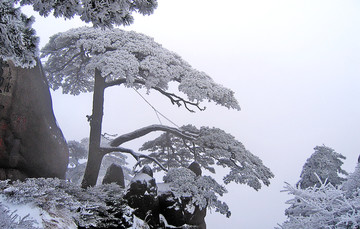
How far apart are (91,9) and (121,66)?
17.3 feet

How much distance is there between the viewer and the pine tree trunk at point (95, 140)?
10.2 m

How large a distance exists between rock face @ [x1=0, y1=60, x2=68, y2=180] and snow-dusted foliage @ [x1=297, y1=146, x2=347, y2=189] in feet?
32.1

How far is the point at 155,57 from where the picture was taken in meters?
9.67

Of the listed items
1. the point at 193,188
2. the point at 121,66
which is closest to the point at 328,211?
the point at 193,188

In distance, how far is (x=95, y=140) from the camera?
1067cm

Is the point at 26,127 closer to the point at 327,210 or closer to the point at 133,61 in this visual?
the point at 133,61

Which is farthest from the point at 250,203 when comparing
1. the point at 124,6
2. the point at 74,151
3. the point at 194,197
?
the point at 124,6

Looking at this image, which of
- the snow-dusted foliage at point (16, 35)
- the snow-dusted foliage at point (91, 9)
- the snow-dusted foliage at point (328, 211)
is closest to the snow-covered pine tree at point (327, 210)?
the snow-dusted foliage at point (328, 211)

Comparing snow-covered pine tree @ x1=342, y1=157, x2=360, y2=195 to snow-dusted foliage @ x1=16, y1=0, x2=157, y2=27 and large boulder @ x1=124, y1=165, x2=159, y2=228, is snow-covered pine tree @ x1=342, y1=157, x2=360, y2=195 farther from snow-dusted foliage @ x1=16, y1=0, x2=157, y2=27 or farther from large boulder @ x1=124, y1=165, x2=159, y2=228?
large boulder @ x1=124, y1=165, x2=159, y2=228

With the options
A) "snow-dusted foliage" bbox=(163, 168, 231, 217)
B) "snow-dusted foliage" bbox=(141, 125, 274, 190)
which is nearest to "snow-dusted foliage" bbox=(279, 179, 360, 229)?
"snow-dusted foliage" bbox=(163, 168, 231, 217)

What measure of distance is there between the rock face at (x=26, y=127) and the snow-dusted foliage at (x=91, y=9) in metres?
5.86

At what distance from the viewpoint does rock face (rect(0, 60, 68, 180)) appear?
7.90m

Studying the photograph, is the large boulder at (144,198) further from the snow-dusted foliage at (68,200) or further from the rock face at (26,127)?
the rock face at (26,127)

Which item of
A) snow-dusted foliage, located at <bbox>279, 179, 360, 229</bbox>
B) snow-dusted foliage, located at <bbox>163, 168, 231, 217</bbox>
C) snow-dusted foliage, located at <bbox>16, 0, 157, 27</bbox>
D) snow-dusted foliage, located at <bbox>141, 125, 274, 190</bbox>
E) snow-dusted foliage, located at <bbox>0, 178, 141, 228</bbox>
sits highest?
snow-dusted foliage, located at <bbox>141, 125, 274, 190</bbox>
